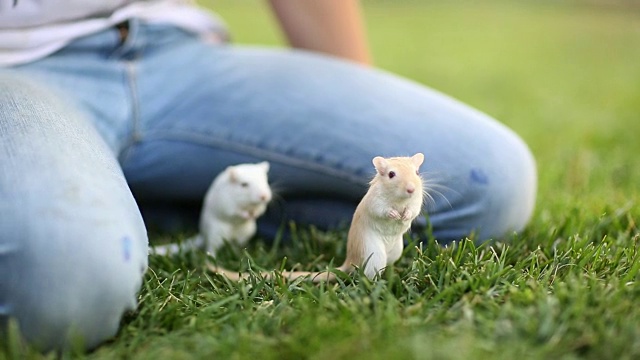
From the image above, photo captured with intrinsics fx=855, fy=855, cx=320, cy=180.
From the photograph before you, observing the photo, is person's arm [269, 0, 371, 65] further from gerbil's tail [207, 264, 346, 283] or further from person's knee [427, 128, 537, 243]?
gerbil's tail [207, 264, 346, 283]

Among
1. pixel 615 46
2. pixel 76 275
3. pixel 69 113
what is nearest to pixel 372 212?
pixel 76 275

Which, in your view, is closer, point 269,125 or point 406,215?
point 406,215

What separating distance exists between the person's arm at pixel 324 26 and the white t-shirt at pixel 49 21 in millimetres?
379

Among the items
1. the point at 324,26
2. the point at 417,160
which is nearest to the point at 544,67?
the point at 324,26

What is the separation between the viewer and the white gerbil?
5.35 feet

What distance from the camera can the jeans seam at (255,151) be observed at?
1.74m

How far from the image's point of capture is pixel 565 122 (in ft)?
10.9

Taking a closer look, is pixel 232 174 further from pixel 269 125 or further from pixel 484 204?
pixel 484 204

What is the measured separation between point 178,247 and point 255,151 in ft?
0.84

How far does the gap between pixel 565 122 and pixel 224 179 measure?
2.00 metres

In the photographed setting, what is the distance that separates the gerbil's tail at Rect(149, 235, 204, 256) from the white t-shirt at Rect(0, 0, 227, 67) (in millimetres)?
476

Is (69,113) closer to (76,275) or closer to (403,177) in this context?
(76,275)

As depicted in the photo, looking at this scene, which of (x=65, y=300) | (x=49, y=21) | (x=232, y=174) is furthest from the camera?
(x=49, y=21)

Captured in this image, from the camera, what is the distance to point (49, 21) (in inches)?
69.6
